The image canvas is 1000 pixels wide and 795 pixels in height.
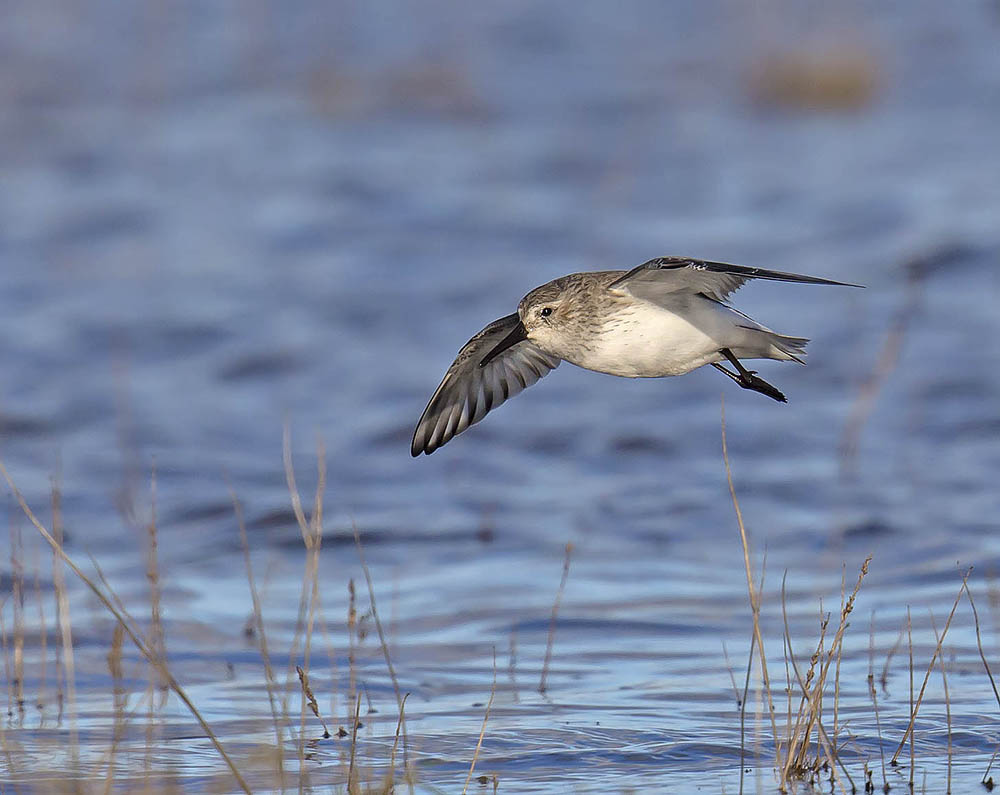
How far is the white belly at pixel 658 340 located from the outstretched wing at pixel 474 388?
0.81m

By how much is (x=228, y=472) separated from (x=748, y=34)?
12.0m

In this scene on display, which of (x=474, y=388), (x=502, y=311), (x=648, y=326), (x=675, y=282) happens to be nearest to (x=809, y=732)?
(x=648, y=326)

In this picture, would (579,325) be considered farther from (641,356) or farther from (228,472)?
(228,472)

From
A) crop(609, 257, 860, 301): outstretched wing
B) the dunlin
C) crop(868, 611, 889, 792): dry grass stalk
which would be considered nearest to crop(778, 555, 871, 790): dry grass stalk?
crop(868, 611, 889, 792): dry grass stalk

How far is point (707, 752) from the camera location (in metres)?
6.16

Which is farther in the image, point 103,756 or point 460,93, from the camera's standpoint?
point 460,93

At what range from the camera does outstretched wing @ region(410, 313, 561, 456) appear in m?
6.36

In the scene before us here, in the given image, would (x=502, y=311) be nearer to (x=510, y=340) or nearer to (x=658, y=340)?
(x=510, y=340)

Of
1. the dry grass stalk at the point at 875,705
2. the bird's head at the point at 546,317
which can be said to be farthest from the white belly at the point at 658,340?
the dry grass stalk at the point at 875,705

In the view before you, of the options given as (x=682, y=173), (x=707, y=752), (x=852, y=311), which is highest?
(x=682, y=173)

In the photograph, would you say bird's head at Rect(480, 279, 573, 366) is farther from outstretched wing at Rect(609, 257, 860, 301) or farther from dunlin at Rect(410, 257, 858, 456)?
outstretched wing at Rect(609, 257, 860, 301)

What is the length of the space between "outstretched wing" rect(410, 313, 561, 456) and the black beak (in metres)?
0.21

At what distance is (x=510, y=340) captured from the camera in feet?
19.6

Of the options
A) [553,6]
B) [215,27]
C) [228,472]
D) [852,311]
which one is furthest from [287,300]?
[553,6]
